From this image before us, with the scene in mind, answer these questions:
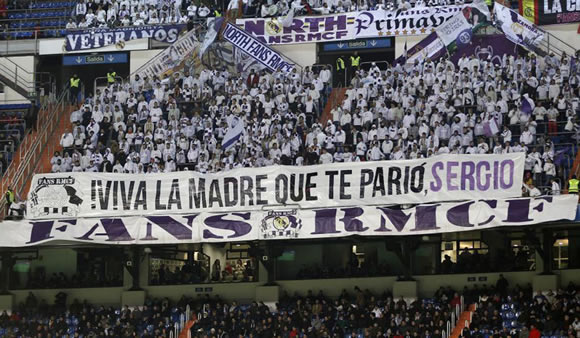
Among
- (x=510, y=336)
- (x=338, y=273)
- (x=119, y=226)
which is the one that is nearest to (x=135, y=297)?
(x=119, y=226)

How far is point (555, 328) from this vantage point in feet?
120

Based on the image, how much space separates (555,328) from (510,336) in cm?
138

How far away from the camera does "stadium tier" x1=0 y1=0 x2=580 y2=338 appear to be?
127ft

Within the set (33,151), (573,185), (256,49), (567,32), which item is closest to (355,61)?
(256,49)

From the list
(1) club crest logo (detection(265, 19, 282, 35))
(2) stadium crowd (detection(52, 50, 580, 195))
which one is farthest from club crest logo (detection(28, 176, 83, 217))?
(1) club crest logo (detection(265, 19, 282, 35))

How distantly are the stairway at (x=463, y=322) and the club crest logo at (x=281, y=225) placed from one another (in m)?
5.66

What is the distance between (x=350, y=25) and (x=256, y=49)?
13.6ft

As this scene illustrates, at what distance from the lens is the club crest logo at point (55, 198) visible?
4153 cm

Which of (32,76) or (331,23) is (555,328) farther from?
(32,76)

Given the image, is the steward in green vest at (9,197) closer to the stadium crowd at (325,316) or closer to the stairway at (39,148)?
the stairway at (39,148)

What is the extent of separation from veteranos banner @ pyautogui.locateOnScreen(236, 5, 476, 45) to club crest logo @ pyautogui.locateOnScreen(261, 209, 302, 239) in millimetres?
14071

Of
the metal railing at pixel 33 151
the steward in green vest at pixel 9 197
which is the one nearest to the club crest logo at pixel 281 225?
the steward in green vest at pixel 9 197

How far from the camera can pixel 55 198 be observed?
41.6 meters

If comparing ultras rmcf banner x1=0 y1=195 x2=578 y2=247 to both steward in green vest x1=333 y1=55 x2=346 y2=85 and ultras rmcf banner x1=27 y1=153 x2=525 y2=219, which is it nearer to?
ultras rmcf banner x1=27 y1=153 x2=525 y2=219
